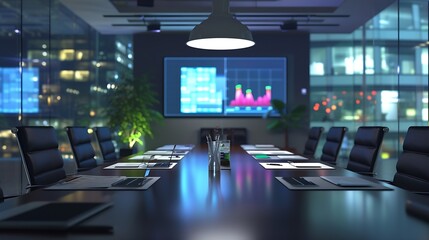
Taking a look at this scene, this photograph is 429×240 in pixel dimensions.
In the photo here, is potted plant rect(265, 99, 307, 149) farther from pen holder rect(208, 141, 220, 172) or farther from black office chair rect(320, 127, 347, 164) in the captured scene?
pen holder rect(208, 141, 220, 172)

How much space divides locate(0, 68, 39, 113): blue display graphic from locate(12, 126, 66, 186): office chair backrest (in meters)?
2.45

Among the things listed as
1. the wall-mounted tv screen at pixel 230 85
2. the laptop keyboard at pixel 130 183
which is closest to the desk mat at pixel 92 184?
the laptop keyboard at pixel 130 183

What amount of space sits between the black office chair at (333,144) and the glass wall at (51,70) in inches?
148

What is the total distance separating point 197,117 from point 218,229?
7304 millimetres

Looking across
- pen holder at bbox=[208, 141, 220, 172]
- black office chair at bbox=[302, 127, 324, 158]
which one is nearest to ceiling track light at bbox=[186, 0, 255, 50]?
pen holder at bbox=[208, 141, 220, 172]

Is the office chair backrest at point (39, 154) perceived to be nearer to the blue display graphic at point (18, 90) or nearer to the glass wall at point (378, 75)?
the blue display graphic at point (18, 90)

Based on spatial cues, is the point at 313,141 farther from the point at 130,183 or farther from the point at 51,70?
the point at 51,70

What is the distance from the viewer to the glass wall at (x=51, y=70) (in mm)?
4977

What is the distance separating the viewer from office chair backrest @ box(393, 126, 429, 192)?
2.27 m

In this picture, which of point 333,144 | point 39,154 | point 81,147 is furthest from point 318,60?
point 39,154

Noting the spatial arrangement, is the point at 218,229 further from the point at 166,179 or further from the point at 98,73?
the point at 98,73

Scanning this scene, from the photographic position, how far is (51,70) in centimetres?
618

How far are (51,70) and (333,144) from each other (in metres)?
4.45

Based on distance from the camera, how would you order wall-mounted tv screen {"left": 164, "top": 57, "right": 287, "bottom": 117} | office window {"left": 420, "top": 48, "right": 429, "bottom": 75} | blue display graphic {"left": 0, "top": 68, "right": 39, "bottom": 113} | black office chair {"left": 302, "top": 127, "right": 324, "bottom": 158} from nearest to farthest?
black office chair {"left": 302, "top": 127, "right": 324, "bottom": 158} < blue display graphic {"left": 0, "top": 68, "right": 39, "bottom": 113} < office window {"left": 420, "top": 48, "right": 429, "bottom": 75} < wall-mounted tv screen {"left": 164, "top": 57, "right": 287, "bottom": 117}
